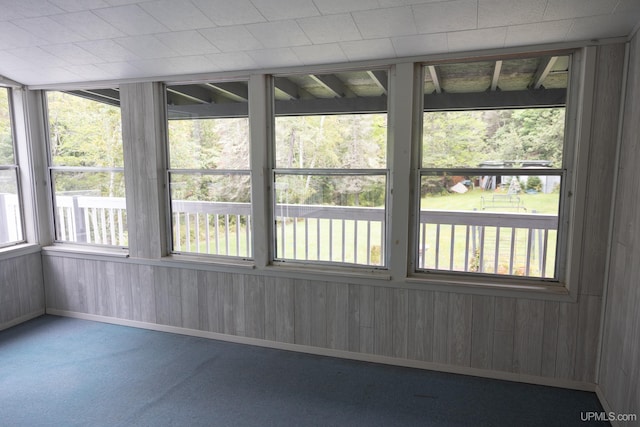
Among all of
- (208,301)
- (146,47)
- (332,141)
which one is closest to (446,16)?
(332,141)

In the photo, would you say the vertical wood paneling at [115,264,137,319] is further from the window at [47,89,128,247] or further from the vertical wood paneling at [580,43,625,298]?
the vertical wood paneling at [580,43,625,298]

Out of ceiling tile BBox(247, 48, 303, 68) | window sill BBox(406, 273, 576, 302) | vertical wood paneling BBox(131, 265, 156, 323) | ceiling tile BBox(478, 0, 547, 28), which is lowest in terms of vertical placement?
vertical wood paneling BBox(131, 265, 156, 323)

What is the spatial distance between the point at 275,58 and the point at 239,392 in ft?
7.69

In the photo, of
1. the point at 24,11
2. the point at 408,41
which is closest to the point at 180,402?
the point at 24,11

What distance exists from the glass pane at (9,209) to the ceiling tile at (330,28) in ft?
10.7

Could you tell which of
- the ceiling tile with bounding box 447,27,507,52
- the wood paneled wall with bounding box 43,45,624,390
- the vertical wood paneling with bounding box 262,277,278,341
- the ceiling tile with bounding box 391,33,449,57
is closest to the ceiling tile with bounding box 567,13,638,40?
the wood paneled wall with bounding box 43,45,624,390

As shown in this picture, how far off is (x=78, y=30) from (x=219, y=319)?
238 centimetres

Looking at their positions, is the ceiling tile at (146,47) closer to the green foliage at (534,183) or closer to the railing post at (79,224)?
the railing post at (79,224)

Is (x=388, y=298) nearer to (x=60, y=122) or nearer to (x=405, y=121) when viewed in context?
(x=405, y=121)

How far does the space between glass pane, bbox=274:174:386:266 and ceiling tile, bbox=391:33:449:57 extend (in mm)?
883

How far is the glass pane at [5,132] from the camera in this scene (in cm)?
353

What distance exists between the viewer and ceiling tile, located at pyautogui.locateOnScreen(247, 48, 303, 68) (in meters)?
2.60

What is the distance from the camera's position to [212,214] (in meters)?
3.33

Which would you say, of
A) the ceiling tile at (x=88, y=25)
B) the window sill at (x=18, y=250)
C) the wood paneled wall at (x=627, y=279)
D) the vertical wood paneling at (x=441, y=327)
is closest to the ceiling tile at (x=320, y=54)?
the ceiling tile at (x=88, y=25)
